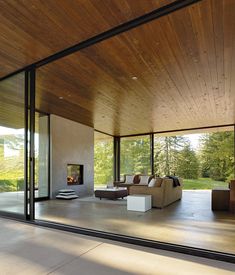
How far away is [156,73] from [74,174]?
248 inches

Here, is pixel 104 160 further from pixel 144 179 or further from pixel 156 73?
pixel 156 73

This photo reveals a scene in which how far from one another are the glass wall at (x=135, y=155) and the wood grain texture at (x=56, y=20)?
9929 millimetres

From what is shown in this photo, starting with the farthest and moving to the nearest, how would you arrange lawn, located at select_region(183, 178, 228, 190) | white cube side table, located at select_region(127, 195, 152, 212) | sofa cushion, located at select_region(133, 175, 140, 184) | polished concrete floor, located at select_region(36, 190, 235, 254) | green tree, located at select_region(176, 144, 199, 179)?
green tree, located at select_region(176, 144, 199, 179) → lawn, located at select_region(183, 178, 228, 190) → sofa cushion, located at select_region(133, 175, 140, 184) → white cube side table, located at select_region(127, 195, 152, 212) → polished concrete floor, located at select_region(36, 190, 235, 254)

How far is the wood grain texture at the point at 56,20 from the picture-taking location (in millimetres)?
3268

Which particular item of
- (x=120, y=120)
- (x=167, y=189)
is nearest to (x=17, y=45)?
(x=167, y=189)

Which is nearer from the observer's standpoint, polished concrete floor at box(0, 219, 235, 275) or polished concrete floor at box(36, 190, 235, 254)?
polished concrete floor at box(0, 219, 235, 275)

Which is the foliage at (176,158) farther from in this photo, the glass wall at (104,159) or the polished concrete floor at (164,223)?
the polished concrete floor at (164,223)

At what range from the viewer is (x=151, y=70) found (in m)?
5.36

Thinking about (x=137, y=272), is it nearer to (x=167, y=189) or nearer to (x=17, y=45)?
(x=17, y=45)

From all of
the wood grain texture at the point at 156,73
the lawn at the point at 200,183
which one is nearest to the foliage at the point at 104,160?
the wood grain texture at the point at 156,73

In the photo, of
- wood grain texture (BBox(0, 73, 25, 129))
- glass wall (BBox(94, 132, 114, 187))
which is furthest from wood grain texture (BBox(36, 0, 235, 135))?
glass wall (BBox(94, 132, 114, 187))

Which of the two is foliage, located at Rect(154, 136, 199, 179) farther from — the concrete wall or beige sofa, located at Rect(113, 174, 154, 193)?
the concrete wall

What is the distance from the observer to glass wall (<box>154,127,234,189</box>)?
57.6ft

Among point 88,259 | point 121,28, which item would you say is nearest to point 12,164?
point 88,259
